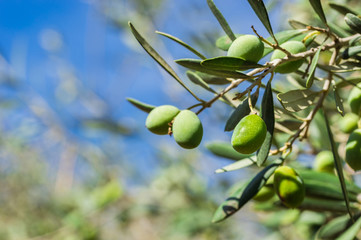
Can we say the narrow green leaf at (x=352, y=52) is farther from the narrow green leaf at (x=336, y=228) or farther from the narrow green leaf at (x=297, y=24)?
the narrow green leaf at (x=336, y=228)

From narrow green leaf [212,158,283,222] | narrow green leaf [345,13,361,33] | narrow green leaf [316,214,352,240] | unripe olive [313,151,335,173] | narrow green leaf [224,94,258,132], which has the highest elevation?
narrow green leaf [345,13,361,33]

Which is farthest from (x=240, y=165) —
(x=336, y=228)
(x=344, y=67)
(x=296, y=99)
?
(x=336, y=228)

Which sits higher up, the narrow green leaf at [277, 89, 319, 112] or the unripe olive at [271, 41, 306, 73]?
the unripe olive at [271, 41, 306, 73]

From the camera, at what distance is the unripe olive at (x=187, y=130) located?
0.72 m

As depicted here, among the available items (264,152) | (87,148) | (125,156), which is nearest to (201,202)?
(125,156)

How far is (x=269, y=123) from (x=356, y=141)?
0.19 meters

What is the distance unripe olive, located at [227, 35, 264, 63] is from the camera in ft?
2.26

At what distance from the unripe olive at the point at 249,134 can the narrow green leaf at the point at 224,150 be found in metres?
0.41

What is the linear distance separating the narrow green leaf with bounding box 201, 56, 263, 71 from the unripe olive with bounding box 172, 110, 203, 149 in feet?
0.37

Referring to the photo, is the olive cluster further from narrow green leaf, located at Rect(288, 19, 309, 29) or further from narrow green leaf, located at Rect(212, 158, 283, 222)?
narrow green leaf, located at Rect(288, 19, 309, 29)

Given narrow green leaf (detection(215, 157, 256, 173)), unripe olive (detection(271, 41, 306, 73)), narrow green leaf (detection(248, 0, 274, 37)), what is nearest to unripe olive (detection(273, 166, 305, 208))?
narrow green leaf (detection(215, 157, 256, 173))

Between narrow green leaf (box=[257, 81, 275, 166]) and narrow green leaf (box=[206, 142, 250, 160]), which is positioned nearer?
narrow green leaf (box=[257, 81, 275, 166])

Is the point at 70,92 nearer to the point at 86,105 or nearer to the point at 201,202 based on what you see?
the point at 86,105

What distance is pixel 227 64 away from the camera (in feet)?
2.25
